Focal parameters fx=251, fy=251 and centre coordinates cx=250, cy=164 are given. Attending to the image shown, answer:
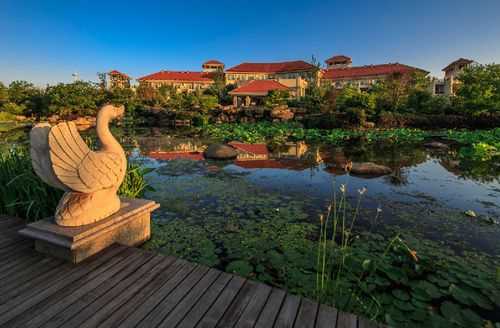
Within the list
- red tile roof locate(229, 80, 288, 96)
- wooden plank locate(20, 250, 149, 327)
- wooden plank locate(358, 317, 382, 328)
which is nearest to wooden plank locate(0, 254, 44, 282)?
wooden plank locate(20, 250, 149, 327)

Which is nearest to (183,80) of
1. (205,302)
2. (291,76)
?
(291,76)

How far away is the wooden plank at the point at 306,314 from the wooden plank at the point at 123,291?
1214mm

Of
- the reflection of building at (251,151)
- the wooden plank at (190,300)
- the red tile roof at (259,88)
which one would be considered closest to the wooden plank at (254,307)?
the wooden plank at (190,300)

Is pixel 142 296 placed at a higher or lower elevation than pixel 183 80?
lower

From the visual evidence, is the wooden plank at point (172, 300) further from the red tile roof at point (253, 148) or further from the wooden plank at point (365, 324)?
the red tile roof at point (253, 148)

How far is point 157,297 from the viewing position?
1864 millimetres

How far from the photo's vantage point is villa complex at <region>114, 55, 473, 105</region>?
113 ft

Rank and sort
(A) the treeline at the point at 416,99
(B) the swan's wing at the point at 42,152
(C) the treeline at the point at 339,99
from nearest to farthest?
(B) the swan's wing at the point at 42,152 < (A) the treeline at the point at 416,99 < (C) the treeline at the point at 339,99

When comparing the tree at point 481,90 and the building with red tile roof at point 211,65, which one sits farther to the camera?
the building with red tile roof at point 211,65

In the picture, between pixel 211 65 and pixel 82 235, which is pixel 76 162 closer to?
pixel 82 235

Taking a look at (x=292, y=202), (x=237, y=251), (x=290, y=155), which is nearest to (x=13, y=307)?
(x=237, y=251)

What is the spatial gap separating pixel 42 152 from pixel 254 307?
7.05ft

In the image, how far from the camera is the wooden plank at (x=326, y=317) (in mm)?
1633

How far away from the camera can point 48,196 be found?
3393 millimetres
